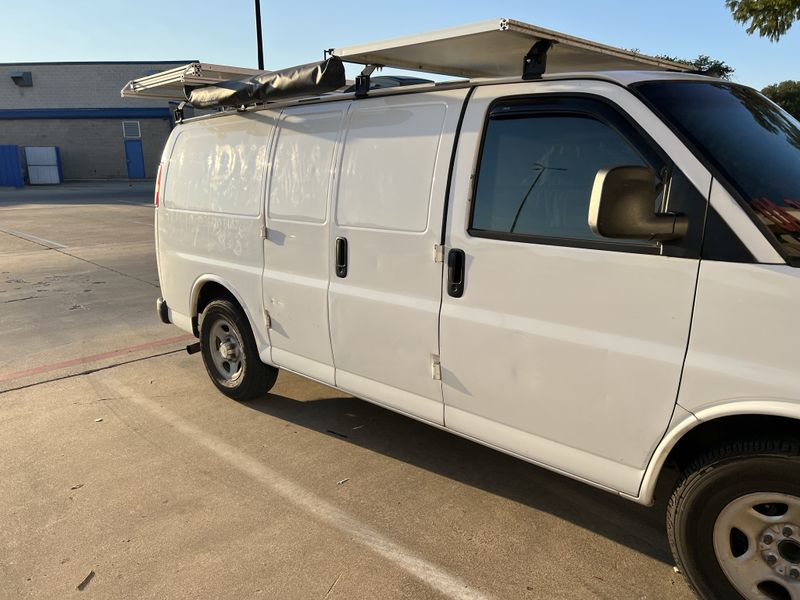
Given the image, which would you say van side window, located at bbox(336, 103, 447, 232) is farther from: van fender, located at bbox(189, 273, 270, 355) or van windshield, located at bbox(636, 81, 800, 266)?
van fender, located at bbox(189, 273, 270, 355)

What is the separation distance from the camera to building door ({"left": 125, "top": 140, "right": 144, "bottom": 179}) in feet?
131

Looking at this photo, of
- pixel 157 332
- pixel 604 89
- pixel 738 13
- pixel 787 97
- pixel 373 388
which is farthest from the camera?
pixel 787 97

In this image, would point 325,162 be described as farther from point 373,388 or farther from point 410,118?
point 373,388

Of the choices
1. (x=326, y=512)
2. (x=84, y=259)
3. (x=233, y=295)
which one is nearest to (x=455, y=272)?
(x=326, y=512)

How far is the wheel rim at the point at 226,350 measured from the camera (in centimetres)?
466

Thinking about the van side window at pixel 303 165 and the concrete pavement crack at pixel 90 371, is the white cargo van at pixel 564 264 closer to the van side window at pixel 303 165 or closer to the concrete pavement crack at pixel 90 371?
the van side window at pixel 303 165

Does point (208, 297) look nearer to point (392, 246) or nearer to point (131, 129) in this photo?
point (392, 246)

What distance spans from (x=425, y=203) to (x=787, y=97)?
1325 inches

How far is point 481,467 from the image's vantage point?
3.72 metres

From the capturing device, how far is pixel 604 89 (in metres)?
2.51

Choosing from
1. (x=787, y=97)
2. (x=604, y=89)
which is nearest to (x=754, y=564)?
(x=604, y=89)

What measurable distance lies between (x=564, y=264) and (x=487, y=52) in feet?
4.78

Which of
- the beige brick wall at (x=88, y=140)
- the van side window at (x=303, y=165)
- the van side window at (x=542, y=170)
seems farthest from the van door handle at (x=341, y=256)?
the beige brick wall at (x=88, y=140)

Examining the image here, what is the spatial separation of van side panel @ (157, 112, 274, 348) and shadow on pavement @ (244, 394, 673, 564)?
72 centimetres
